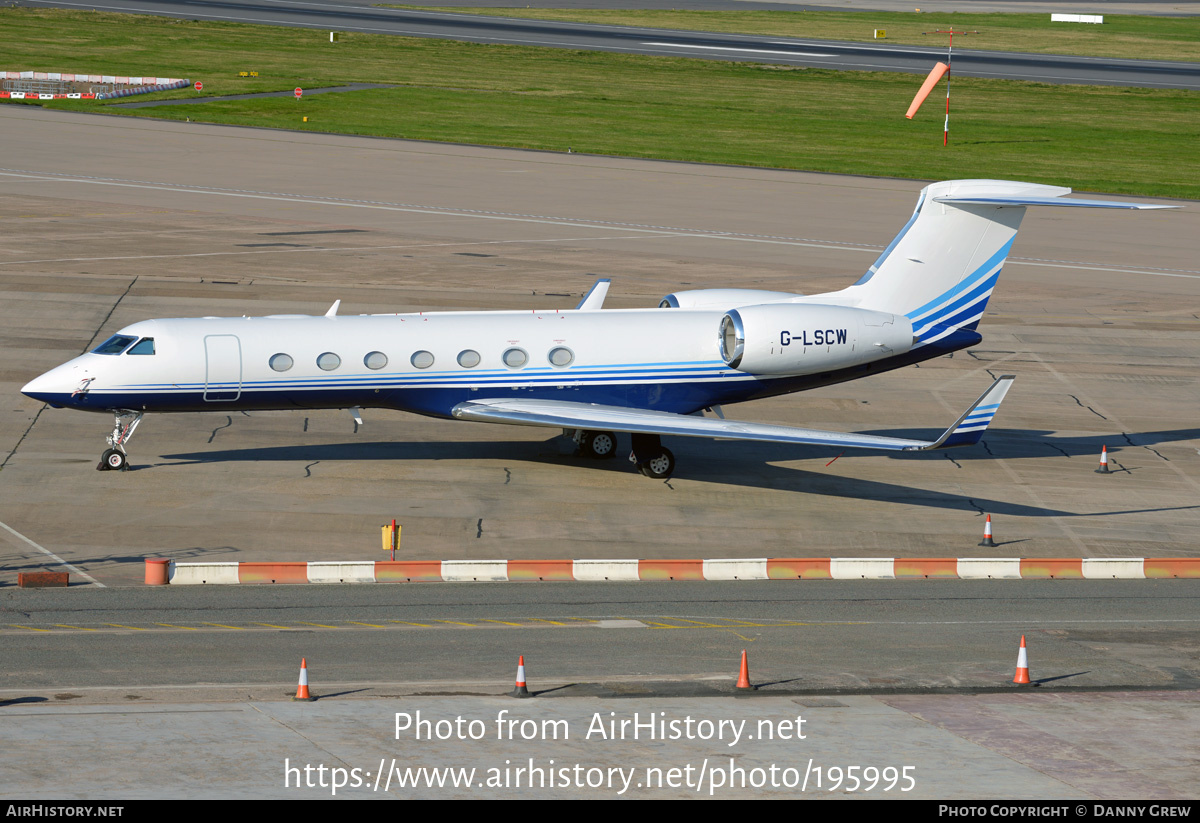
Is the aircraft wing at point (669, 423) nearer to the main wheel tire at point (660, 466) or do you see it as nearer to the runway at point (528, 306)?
the main wheel tire at point (660, 466)

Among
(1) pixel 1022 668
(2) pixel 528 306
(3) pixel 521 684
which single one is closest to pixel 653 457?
(1) pixel 1022 668

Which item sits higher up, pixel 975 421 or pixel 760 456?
pixel 975 421

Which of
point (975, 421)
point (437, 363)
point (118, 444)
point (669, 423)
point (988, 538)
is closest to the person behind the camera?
point (975, 421)

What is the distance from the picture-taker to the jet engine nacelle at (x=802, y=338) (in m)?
27.9

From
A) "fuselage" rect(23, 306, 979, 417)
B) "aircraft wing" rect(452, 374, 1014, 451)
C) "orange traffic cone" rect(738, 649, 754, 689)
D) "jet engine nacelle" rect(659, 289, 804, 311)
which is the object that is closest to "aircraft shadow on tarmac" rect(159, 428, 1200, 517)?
"fuselage" rect(23, 306, 979, 417)

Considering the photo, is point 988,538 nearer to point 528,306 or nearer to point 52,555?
point 52,555

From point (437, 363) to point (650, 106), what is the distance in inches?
2278

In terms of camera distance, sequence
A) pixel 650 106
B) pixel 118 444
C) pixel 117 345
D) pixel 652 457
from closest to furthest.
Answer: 1. pixel 117 345
2. pixel 118 444
3. pixel 652 457
4. pixel 650 106

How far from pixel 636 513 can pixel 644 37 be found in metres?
90.5

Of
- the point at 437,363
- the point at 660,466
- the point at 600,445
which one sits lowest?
the point at 660,466

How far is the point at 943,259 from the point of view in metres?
29.7

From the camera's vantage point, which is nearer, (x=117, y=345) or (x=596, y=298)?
(x=117, y=345)

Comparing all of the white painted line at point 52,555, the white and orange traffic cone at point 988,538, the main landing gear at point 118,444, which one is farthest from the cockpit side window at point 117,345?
the white and orange traffic cone at point 988,538

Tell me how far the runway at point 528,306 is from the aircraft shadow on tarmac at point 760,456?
9 centimetres
